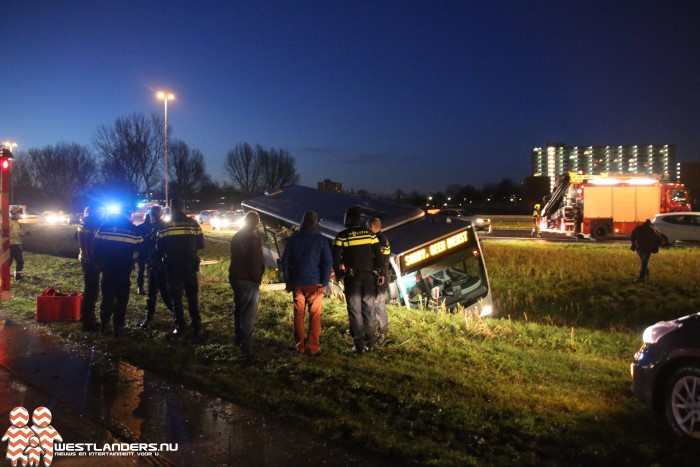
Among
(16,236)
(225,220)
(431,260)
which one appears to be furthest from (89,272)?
(225,220)

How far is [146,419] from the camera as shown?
5.36 metres

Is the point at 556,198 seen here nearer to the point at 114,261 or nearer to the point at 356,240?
the point at 356,240

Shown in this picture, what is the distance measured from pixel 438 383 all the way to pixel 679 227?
965 inches

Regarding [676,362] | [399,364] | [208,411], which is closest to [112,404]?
[208,411]

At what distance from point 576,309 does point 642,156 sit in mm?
137209

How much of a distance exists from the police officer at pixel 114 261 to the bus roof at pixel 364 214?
4140 millimetres

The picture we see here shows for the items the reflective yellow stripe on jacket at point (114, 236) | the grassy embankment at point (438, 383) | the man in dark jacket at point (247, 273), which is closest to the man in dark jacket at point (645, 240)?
the grassy embankment at point (438, 383)

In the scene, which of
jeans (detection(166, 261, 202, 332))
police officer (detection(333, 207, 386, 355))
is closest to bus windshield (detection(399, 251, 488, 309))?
police officer (detection(333, 207, 386, 355))

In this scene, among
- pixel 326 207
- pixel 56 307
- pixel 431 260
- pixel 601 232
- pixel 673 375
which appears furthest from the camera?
pixel 601 232

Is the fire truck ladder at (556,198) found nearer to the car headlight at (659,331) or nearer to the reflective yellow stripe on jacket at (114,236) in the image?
the reflective yellow stripe on jacket at (114,236)

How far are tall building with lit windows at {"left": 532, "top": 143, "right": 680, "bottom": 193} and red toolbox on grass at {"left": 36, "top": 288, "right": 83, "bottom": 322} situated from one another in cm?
13052

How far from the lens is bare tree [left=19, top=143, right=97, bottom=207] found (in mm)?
79875

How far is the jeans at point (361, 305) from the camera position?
7484 millimetres

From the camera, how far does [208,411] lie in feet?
18.2
